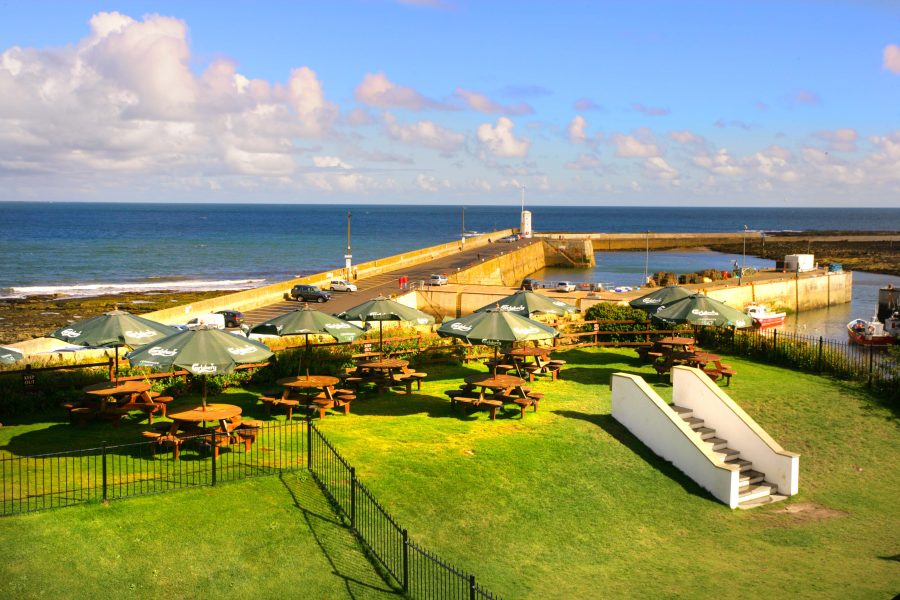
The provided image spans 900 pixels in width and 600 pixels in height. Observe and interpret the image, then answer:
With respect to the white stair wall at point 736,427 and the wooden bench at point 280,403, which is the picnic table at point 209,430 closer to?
the wooden bench at point 280,403

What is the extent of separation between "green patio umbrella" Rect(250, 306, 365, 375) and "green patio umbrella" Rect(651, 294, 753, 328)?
9072 mm

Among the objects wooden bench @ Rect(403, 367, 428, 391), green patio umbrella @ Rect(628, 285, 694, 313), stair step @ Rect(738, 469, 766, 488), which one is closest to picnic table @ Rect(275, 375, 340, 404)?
wooden bench @ Rect(403, 367, 428, 391)

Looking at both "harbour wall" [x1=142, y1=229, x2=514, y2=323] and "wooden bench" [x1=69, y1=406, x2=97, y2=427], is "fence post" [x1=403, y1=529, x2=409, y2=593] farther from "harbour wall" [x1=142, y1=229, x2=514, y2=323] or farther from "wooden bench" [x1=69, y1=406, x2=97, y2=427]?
"harbour wall" [x1=142, y1=229, x2=514, y2=323]

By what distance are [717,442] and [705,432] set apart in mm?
368

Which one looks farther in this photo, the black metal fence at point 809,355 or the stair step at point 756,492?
the black metal fence at point 809,355

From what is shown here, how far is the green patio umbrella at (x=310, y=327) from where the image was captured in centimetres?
1816

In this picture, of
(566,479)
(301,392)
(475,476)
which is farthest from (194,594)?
(301,392)

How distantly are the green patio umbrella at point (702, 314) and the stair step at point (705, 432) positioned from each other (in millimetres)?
4723

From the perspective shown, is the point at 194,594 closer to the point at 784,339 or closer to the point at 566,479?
the point at 566,479

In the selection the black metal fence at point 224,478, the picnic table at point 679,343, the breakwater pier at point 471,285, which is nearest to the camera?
the black metal fence at point 224,478

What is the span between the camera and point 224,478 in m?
13.6

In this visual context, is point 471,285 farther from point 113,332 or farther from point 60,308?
point 113,332

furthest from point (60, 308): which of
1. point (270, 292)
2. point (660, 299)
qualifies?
point (660, 299)

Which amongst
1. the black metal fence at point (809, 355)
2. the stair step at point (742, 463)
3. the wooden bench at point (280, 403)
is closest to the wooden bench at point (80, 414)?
the wooden bench at point (280, 403)
